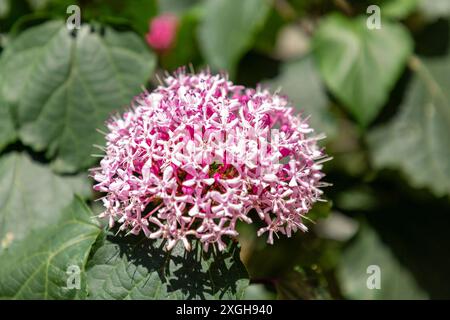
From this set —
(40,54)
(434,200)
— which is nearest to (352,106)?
(434,200)

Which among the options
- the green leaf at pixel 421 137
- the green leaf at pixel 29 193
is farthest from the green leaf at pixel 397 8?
the green leaf at pixel 29 193

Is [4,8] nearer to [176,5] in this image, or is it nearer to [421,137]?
[176,5]

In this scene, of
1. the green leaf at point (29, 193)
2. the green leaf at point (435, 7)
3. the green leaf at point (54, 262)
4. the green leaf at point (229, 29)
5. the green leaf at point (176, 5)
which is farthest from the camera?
the green leaf at point (176, 5)

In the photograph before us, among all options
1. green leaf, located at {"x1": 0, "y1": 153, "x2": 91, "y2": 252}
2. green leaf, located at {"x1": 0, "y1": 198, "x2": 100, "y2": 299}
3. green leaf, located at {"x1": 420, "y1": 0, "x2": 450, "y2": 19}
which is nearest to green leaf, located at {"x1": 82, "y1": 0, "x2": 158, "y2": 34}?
green leaf, located at {"x1": 0, "y1": 153, "x2": 91, "y2": 252}

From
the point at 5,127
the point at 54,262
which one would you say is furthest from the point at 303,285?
the point at 5,127

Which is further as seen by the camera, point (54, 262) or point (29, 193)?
point (29, 193)

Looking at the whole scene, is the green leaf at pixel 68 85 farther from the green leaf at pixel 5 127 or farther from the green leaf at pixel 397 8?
the green leaf at pixel 397 8
